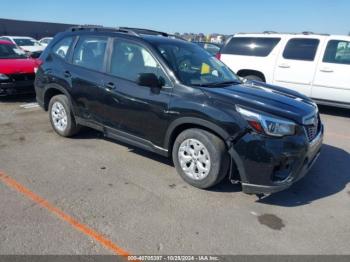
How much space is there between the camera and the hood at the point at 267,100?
12.5 feet

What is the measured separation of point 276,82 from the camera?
9.04 m

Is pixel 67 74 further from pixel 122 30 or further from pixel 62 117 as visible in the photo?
pixel 122 30

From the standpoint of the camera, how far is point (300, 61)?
28.4ft

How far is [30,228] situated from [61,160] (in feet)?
5.91

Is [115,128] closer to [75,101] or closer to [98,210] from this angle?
[75,101]

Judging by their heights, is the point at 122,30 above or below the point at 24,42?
above

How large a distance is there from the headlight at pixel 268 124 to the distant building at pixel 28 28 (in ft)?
139

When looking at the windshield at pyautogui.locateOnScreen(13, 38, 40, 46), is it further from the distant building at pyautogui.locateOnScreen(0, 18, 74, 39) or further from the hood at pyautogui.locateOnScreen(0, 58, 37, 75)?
the distant building at pyautogui.locateOnScreen(0, 18, 74, 39)

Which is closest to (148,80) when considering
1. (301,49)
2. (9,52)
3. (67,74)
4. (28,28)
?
(67,74)

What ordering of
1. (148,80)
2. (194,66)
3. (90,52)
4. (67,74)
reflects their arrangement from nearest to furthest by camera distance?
(148,80), (194,66), (90,52), (67,74)

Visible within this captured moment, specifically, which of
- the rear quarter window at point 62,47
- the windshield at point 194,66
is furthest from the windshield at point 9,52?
the windshield at point 194,66

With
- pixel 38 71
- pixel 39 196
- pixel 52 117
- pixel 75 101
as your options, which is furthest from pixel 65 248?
pixel 38 71

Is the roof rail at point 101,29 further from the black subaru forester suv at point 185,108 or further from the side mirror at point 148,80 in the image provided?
the side mirror at point 148,80

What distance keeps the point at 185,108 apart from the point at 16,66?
6.43m
